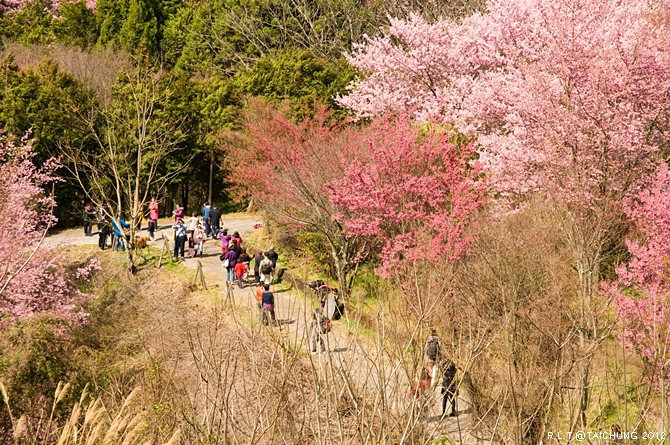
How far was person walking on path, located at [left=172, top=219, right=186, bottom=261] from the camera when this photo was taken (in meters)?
19.8

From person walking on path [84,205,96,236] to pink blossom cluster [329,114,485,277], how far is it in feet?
36.0

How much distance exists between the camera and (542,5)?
16484 mm

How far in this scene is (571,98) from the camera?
13.3 meters

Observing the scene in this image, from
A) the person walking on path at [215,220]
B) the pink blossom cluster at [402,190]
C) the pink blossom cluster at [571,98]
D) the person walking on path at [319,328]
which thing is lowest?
the person walking on path at [319,328]

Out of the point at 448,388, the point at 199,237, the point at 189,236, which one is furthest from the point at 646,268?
the point at 189,236

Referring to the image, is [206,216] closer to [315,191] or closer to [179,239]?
[179,239]

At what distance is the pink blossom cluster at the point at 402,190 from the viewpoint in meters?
14.2

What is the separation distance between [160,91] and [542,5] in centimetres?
1565

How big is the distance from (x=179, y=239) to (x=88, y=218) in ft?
16.1

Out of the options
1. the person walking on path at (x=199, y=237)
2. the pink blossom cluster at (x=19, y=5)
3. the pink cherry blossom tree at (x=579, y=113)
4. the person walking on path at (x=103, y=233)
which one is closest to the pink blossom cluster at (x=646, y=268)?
the pink cherry blossom tree at (x=579, y=113)

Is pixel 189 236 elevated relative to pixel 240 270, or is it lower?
elevated

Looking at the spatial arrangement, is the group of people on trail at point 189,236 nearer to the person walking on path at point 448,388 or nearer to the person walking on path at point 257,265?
the person walking on path at point 257,265

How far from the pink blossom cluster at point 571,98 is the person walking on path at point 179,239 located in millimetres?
7773

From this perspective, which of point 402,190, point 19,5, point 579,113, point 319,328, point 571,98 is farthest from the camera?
point 19,5
